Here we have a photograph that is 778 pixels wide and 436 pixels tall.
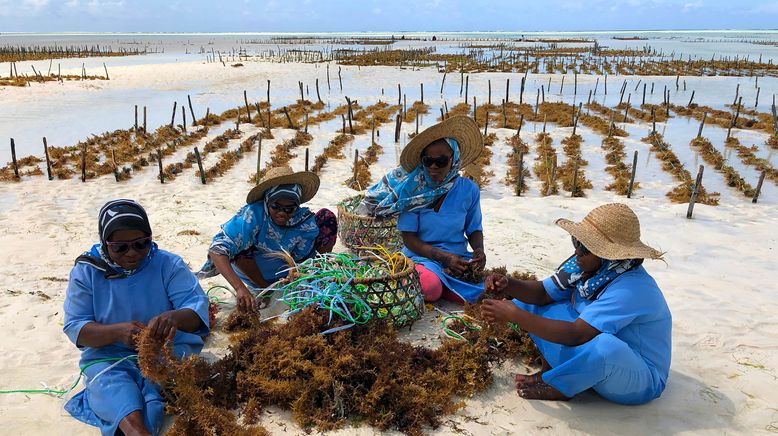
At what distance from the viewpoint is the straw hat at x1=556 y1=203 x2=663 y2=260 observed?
2324mm

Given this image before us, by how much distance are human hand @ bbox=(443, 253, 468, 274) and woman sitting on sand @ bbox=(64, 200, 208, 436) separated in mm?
1707

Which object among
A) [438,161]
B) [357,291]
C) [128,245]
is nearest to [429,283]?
[357,291]

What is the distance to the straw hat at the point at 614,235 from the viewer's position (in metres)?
2.32

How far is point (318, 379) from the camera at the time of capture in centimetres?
257

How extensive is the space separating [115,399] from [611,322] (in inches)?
89.9

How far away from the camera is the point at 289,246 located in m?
3.94

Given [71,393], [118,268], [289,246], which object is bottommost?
[71,393]

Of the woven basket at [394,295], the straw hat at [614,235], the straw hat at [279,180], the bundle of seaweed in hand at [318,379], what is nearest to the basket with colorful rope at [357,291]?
the woven basket at [394,295]

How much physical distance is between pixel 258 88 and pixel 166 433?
71.4ft

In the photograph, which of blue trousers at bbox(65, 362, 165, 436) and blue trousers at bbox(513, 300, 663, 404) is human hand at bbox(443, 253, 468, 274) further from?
blue trousers at bbox(65, 362, 165, 436)

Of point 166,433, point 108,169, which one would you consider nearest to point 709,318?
point 166,433

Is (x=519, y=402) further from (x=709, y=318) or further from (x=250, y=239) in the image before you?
(x=250, y=239)

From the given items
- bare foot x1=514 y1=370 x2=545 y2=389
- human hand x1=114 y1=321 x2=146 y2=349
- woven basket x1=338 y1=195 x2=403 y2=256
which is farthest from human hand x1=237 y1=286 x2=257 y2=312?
bare foot x1=514 y1=370 x2=545 y2=389

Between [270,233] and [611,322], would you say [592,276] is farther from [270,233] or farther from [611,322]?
[270,233]
